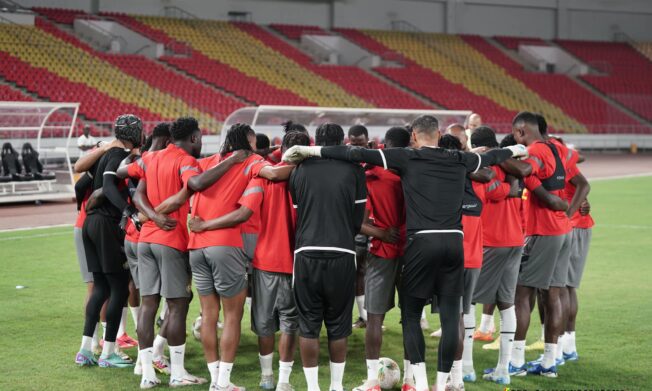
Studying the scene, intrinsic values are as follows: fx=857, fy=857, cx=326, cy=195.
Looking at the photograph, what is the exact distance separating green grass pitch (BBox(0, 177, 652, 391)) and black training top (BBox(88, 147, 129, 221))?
4.69 ft

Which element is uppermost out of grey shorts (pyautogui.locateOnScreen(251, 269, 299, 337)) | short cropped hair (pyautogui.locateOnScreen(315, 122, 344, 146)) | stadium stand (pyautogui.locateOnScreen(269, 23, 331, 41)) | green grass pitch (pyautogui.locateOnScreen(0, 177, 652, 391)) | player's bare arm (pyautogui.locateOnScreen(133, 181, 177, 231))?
stadium stand (pyautogui.locateOnScreen(269, 23, 331, 41))

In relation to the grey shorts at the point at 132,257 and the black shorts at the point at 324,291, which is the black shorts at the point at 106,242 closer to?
the grey shorts at the point at 132,257

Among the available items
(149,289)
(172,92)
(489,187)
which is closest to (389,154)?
(489,187)

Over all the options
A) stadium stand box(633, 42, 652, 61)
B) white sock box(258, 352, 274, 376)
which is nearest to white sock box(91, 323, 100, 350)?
white sock box(258, 352, 274, 376)

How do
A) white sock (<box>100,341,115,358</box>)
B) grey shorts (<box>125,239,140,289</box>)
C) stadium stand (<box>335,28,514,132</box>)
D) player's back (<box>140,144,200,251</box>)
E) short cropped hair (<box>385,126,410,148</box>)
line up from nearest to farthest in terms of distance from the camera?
player's back (<box>140,144,200,251</box>)
short cropped hair (<box>385,126,410,148</box>)
grey shorts (<box>125,239,140,289</box>)
white sock (<box>100,341,115,358</box>)
stadium stand (<box>335,28,514,132</box>)

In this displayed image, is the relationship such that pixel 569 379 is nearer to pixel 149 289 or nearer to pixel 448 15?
pixel 149 289

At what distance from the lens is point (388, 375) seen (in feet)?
23.6

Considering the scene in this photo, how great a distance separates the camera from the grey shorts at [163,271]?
6.96 metres

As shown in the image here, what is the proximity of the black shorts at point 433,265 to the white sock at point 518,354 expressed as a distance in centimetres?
137

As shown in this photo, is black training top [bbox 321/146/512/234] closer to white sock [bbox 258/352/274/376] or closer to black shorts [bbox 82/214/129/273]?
white sock [bbox 258/352/274/376]

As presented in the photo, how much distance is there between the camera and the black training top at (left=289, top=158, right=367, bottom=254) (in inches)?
250

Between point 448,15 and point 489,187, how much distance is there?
47.0 meters

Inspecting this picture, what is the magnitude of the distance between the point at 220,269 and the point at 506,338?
101 inches

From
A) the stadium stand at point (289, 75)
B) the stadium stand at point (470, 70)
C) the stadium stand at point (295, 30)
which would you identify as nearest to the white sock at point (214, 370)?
the stadium stand at point (289, 75)
